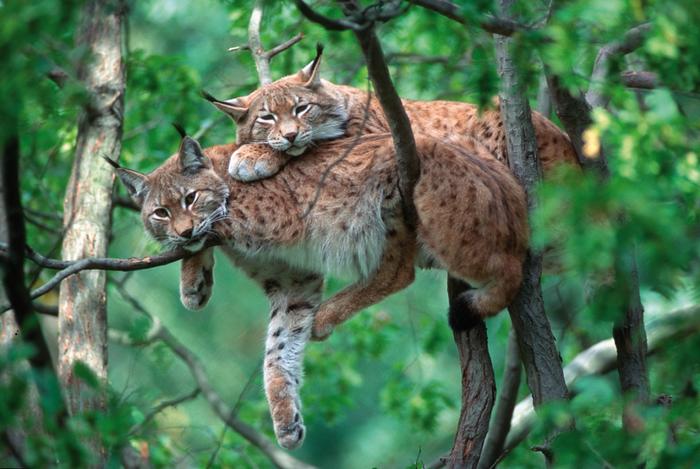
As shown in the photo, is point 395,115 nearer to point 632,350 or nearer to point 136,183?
point 632,350

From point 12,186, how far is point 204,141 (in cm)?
580

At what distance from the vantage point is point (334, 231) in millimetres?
6051

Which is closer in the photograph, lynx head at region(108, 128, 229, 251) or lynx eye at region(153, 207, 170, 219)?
lynx head at region(108, 128, 229, 251)

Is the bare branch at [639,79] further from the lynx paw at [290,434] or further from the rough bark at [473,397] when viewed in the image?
the lynx paw at [290,434]

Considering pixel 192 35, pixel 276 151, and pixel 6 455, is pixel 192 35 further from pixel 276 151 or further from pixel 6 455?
pixel 6 455

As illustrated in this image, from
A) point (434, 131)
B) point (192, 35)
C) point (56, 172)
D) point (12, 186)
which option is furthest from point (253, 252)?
point (192, 35)

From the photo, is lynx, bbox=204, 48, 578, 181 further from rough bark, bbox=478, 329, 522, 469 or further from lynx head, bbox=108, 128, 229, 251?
rough bark, bbox=478, 329, 522, 469

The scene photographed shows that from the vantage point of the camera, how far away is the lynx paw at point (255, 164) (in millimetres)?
6242

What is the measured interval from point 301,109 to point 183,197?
1.05m

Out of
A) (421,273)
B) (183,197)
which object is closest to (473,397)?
(183,197)

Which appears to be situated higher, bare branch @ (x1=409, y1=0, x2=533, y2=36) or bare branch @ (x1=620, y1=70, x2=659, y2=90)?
bare branch @ (x1=409, y1=0, x2=533, y2=36)

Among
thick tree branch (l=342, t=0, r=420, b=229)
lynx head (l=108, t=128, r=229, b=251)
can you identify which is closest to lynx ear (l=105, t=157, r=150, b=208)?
lynx head (l=108, t=128, r=229, b=251)

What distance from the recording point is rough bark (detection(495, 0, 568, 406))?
5.36 meters

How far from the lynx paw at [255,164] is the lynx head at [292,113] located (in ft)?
0.21
